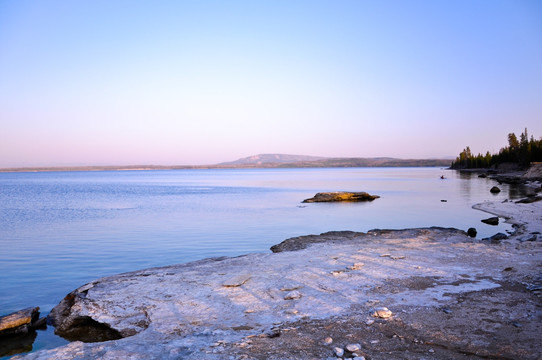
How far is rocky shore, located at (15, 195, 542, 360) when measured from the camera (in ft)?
23.8

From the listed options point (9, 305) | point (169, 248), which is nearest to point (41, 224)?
point (169, 248)

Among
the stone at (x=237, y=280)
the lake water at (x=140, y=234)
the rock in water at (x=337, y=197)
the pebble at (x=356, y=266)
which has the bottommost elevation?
the lake water at (x=140, y=234)

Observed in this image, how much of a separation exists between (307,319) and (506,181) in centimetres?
8756

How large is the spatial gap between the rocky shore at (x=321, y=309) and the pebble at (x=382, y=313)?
4 centimetres

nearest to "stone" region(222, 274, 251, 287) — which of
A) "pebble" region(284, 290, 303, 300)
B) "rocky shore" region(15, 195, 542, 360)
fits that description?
"rocky shore" region(15, 195, 542, 360)

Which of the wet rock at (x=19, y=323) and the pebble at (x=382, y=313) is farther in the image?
the wet rock at (x=19, y=323)

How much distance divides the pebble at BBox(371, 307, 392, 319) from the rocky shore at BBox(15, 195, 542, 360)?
0.04 meters

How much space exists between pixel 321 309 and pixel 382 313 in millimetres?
1435

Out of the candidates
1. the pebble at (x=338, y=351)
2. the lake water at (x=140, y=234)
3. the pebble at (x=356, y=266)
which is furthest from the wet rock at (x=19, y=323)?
the pebble at (x=356, y=266)

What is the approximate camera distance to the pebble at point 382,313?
8.59 meters

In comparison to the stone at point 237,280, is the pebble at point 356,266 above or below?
above

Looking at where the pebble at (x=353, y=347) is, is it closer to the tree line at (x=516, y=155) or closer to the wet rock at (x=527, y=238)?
the wet rock at (x=527, y=238)

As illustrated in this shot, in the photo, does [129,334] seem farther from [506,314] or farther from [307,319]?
[506,314]

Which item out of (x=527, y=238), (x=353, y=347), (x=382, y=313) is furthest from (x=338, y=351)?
(x=527, y=238)
